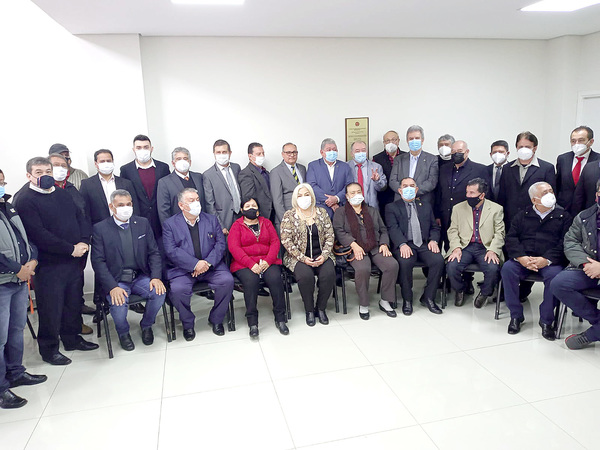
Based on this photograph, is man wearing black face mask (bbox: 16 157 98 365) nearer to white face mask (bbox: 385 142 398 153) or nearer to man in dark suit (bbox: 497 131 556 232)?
white face mask (bbox: 385 142 398 153)

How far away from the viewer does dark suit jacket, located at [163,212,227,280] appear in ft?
13.1

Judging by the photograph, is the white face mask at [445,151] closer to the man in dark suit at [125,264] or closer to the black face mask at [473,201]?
the black face mask at [473,201]

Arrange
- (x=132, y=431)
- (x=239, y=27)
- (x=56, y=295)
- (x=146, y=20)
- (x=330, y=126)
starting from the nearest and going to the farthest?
(x=132, y=431)
(x=56, y=295)
(x=146, y=20)
(x=239, y=27)
(x=330, y=126)

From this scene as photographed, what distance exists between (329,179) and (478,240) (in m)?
1.70

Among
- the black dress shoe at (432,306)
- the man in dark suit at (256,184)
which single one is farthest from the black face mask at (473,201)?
the man in dark suit at (256,184)

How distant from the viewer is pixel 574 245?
3689 mm

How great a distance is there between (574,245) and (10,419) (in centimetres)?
446

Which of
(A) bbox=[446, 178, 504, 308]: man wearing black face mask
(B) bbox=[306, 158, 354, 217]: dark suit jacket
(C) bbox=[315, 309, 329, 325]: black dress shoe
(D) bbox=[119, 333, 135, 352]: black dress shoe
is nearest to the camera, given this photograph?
(D) bbox=[119, 333, 135, 352]: black dress shoe

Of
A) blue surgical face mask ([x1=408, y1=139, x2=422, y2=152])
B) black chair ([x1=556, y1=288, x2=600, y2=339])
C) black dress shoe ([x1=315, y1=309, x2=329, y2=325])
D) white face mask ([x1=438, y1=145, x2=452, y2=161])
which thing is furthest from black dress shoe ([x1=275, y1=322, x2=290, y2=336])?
white face mask ([x1=438, y1=145, x2=452, y2=161])

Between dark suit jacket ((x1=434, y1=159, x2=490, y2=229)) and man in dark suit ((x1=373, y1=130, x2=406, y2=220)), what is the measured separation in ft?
2.12

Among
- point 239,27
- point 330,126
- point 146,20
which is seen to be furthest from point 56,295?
point 330,126

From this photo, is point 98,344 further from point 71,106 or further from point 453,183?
point 453,183

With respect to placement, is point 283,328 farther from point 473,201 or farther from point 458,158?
point 458,158

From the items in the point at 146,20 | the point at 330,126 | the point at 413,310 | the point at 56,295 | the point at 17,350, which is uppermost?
the point at 146,20
